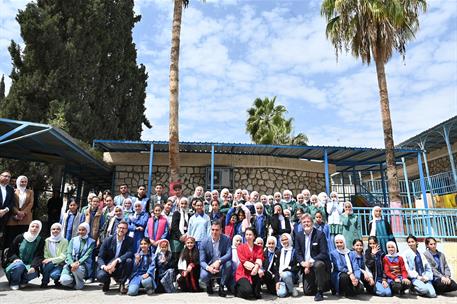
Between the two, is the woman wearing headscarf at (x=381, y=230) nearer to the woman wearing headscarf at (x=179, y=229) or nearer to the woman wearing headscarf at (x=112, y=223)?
the woman wearing headscarf at (x=179, y=229)

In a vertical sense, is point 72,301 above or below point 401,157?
below

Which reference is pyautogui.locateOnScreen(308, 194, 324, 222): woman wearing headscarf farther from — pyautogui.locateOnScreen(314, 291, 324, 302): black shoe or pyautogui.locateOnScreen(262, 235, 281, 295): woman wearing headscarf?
pyautogui.locateOnScreen(314, 291, 324, 302): black shoe

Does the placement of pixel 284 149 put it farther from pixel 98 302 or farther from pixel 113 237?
pixel 98 302

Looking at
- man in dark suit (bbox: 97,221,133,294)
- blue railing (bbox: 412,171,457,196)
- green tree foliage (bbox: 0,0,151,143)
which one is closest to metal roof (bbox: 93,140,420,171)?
green tree foliage (bbox: 0,0,151,143)

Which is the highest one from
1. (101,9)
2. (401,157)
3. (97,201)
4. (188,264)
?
(101,9)

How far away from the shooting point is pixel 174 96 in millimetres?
9305

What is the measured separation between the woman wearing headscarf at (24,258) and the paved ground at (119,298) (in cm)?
17

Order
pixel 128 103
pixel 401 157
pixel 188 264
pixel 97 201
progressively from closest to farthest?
pixel 188 264 → pixel 97 201 → pixel 401 157 → pixel 128 103

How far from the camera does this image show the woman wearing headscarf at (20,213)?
566 cm

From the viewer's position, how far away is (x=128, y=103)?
18.9 metres

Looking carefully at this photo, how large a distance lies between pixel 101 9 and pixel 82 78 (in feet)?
12.5

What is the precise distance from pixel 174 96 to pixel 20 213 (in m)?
5.04

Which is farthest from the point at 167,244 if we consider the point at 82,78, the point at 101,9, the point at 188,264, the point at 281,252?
the point at 101,9

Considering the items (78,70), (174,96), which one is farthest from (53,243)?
(78,70)
